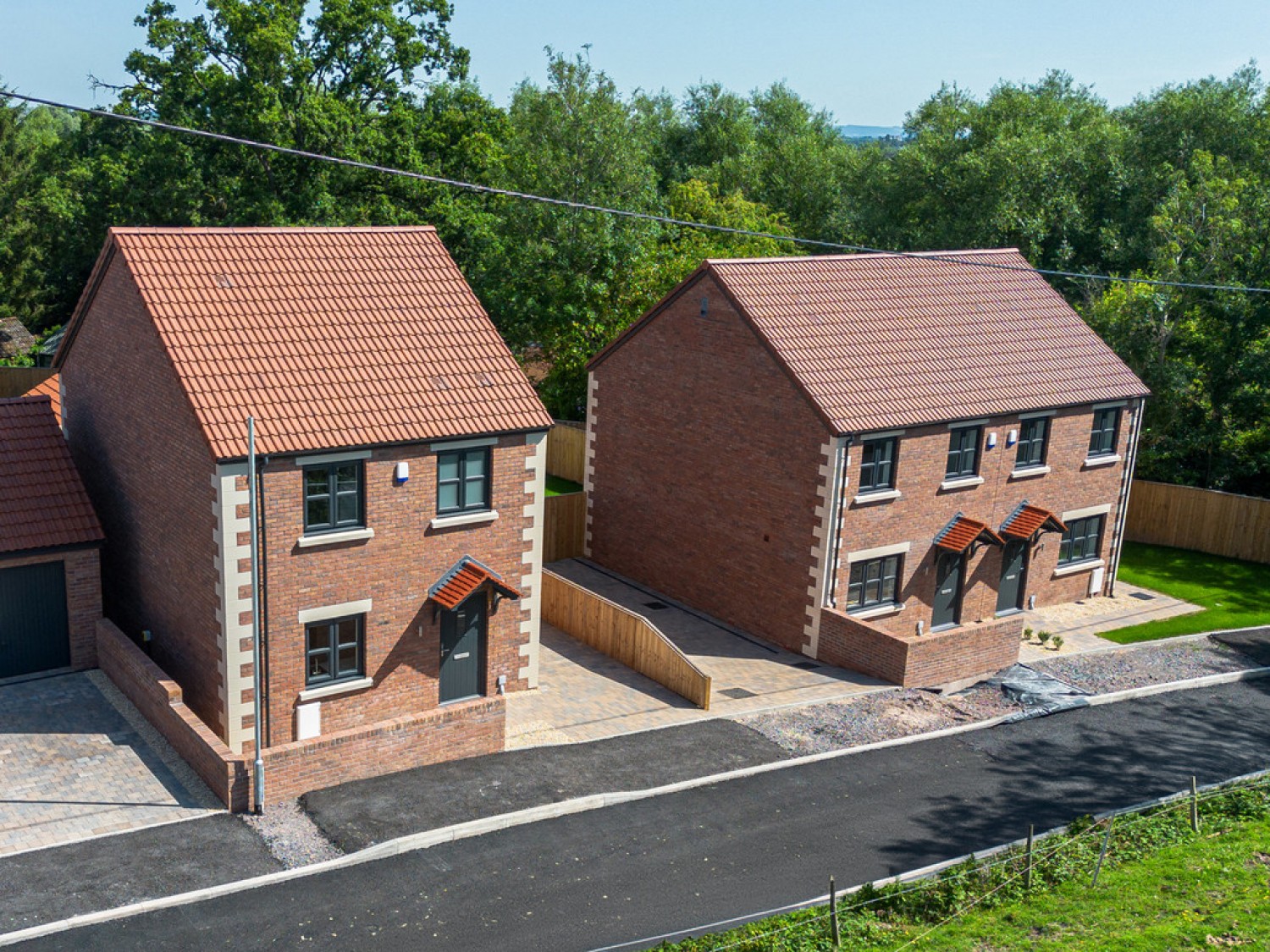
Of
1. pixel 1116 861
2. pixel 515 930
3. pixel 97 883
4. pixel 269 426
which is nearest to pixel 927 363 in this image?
pixel 1116 861

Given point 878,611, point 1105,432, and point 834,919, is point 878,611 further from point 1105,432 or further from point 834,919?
point 834,919

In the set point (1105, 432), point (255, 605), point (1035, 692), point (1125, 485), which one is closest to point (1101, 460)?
point (1105, 432)

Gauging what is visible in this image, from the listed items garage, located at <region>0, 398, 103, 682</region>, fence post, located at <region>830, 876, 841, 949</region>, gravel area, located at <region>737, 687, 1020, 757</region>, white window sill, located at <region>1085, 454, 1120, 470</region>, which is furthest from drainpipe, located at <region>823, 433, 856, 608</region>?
garage, located at <region>0, 398, 103, 682</region>

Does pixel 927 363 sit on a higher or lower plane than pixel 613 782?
higher

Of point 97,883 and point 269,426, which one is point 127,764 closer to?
point 97,883

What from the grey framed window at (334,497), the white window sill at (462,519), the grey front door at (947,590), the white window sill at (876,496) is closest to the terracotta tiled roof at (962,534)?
the grey front door at (947,590)

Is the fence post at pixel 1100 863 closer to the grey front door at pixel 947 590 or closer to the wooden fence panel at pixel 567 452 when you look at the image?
the grey front door at pixel 947 590
